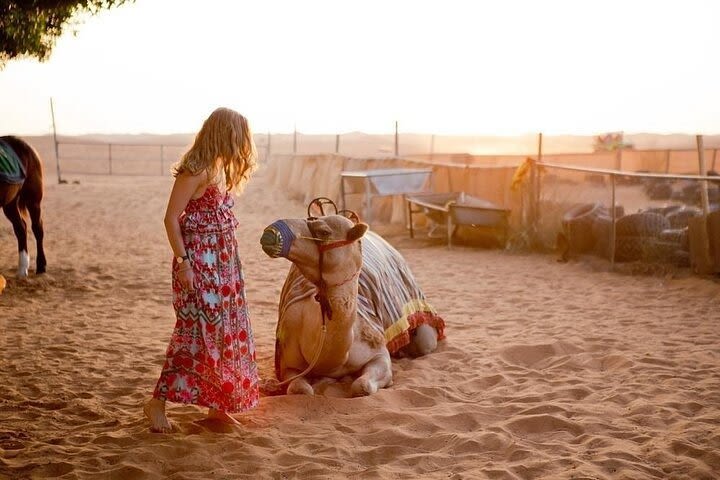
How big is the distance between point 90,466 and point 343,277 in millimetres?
1670

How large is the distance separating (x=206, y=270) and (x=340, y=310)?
0.87m

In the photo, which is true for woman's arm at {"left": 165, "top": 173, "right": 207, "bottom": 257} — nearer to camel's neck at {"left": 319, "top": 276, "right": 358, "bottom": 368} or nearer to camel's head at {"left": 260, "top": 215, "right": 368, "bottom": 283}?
camel's head at {"left": 260, "top": 215, "right": 368, "bottom": 283}

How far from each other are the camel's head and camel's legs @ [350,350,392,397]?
2.77ft

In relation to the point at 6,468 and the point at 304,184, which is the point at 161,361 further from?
the point at 304,184

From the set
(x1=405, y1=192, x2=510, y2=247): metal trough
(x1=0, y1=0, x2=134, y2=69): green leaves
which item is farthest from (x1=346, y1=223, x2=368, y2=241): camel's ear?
(x1=405, y1=192, x2=510, y2=247): metal trough

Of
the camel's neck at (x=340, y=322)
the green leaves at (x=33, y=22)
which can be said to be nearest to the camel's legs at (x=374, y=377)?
the camel's neck at (x=340, y=322)

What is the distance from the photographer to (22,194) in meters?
9.66

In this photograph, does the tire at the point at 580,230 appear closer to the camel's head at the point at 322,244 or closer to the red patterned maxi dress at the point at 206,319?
the camel's head at the point at 322,244

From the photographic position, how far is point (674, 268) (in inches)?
365

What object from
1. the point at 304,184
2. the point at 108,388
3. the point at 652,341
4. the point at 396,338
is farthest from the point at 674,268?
the point at 304,184

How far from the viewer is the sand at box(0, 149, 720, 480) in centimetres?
381

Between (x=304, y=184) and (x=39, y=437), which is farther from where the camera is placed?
(x=304, y=184)

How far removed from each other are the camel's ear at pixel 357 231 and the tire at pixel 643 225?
6.63 meters

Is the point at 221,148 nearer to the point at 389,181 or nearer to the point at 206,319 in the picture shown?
the point at 206,319
